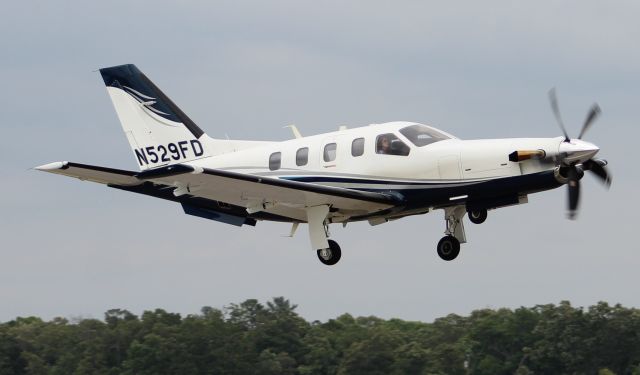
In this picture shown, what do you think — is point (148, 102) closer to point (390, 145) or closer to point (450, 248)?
point (390, 145)

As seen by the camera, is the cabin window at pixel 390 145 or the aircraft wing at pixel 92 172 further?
the cabin window at pixel 390 145

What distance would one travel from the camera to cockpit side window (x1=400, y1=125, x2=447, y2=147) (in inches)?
1336

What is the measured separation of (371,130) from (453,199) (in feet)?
8.91

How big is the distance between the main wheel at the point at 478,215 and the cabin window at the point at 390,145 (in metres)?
2.30

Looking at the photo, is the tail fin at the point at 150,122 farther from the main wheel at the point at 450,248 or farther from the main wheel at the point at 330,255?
the main wheel at the point at 450,248

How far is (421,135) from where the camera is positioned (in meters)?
34.1

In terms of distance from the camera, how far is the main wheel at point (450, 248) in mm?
35031

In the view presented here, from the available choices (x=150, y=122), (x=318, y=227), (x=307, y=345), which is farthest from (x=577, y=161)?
(x=307, y=345)

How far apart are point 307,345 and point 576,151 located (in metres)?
67.4

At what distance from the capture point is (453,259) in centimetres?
3506

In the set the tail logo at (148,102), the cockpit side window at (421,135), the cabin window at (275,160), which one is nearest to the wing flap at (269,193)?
the cabin window at (275,160)

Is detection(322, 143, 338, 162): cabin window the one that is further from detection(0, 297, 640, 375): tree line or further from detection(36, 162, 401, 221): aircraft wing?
detection(0, 297, 640, 375): tree line

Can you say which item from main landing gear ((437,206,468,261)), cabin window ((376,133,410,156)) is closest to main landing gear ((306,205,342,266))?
cabin window ((376,133,410,156))

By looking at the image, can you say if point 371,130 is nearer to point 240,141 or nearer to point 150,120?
point 240,141
